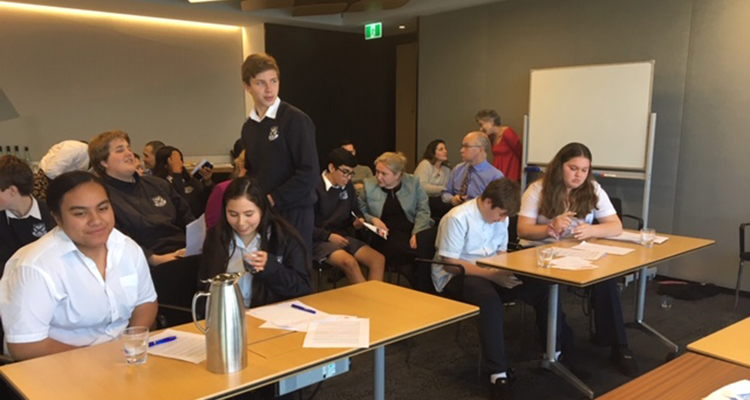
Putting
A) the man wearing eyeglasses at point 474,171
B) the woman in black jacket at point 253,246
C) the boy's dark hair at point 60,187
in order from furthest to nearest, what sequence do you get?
the man wearing eyeglasses at point 474,171 → the woman in black jacket at point 253,246 → the boy's dark hair at point 60,187

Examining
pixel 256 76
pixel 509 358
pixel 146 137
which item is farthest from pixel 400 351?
pixel 146 137

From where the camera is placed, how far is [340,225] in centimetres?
412

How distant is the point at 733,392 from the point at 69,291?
1.88 metres

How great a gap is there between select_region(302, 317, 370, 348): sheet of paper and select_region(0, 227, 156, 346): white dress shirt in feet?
2.17

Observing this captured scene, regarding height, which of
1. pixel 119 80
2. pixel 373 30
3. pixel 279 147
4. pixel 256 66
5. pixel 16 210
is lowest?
pixel 16 210

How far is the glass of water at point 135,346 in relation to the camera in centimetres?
150

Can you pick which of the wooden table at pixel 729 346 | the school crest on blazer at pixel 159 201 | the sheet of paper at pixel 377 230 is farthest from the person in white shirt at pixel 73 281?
the sheet of paper at pixel 377 230

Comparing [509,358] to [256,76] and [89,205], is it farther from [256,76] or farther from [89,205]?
[89,205]

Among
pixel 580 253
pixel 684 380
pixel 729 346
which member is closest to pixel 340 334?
pixel 684 380

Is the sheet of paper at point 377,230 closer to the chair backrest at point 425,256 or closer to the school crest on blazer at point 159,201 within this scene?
the chair backrest at point 425,256

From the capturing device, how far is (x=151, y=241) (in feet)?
10.7

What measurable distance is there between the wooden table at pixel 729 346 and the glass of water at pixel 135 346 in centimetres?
160

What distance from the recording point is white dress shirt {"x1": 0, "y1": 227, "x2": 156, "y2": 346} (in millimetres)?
1626

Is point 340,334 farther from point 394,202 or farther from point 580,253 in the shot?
point 394,202
